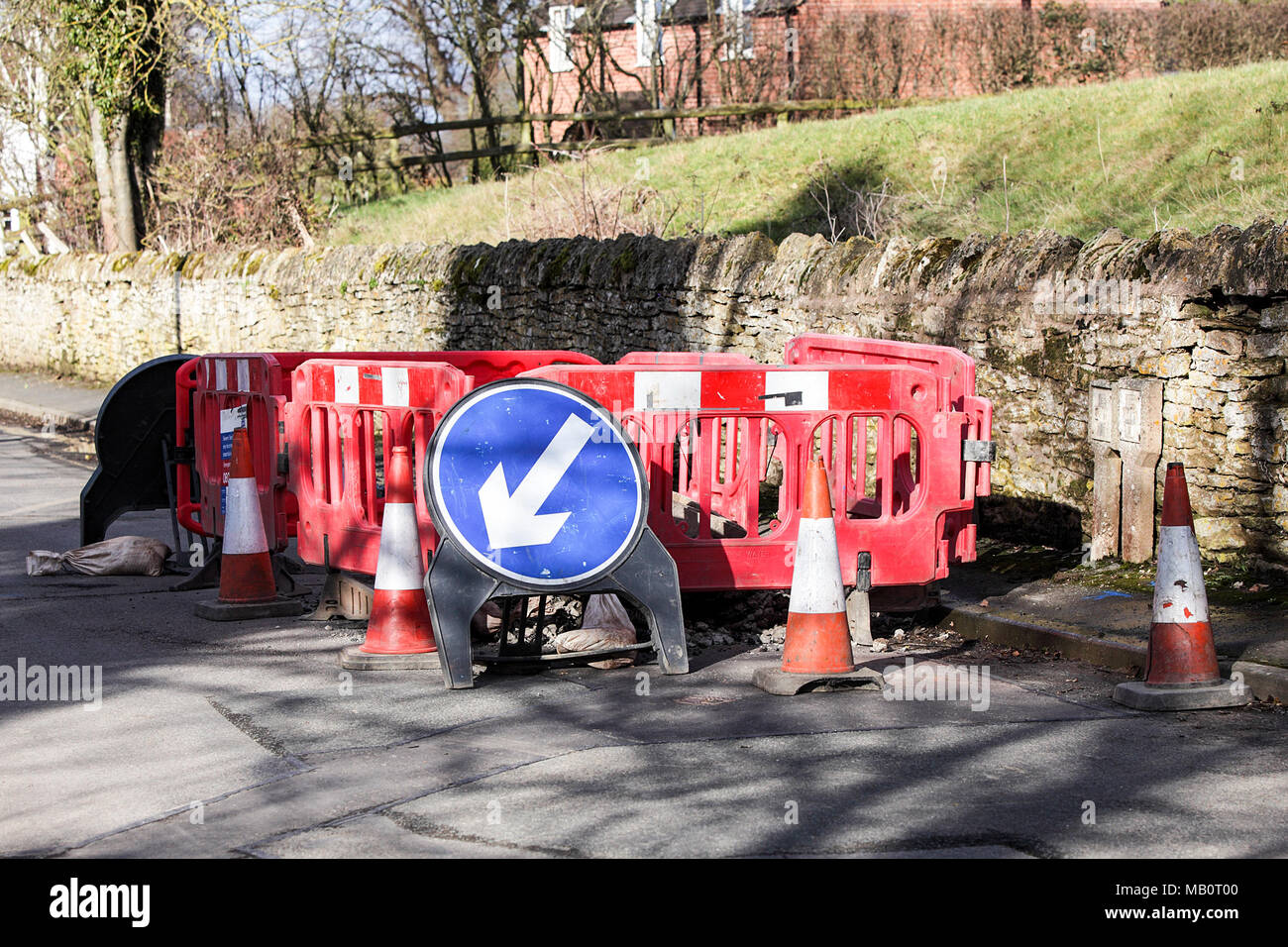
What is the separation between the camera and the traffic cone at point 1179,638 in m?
5.78

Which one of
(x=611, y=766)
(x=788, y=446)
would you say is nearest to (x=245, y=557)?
(x=788, y=446)

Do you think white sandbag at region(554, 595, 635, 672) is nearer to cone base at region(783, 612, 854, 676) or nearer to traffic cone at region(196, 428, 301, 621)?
cone base at region(783, 612, 854, 676)

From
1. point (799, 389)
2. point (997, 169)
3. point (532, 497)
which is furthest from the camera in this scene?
point (997, 169)

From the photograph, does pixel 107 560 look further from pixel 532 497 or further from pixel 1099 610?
pixel 1099 610

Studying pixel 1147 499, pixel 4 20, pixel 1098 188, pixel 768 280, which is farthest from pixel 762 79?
pixel 1147 499

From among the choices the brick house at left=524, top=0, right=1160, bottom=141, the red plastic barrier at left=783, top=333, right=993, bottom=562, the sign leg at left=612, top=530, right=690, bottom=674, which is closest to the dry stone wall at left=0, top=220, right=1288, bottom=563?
the red plastic barrier at left=783, top=333, right=993, bottom=562

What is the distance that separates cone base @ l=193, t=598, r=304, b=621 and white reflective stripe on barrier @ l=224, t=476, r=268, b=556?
0.28 metres

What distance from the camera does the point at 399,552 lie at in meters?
6.76

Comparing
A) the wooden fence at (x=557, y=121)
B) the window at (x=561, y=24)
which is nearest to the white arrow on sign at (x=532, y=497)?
the wooden fence at (x=557, y=121)

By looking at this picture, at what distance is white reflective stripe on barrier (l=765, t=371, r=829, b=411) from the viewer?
7.02m

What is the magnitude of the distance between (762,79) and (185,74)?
21.5 meters

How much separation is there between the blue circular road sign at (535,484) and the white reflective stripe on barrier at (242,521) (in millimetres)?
2038

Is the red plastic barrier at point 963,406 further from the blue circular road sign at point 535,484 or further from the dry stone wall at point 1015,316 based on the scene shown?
the blue circular road sign at point 535,484

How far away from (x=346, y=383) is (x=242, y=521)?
41.3 inches
